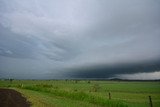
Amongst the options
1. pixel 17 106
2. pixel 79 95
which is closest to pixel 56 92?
pixel 79 95

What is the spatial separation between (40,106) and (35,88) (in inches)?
1590

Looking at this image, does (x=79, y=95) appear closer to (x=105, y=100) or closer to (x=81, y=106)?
(x=105, y=100)

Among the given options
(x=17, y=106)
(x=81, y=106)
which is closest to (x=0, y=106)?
(x=17, y=106)

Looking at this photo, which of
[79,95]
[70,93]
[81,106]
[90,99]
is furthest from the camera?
[70,93]

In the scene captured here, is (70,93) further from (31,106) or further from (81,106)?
(31,106)

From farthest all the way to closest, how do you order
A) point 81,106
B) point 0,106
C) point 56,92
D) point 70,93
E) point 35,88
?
1. point 35,88
2. point 56,92
3. point 70,93
4. point 81,106
5. point 0,106

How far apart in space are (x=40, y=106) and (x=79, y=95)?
14005 mm

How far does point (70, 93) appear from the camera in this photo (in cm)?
3941

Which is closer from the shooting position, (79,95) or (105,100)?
(105,100)

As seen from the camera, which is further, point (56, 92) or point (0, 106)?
point (56, 92)

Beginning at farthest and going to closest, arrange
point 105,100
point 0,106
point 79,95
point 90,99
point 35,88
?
point 35,88 < point 79,95 < point 90,99 < point 105,100 < point 0,106

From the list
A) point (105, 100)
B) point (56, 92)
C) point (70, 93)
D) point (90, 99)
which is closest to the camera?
point (105, 100)

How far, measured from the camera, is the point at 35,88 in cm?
6225

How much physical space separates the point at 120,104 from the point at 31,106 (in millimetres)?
11804
